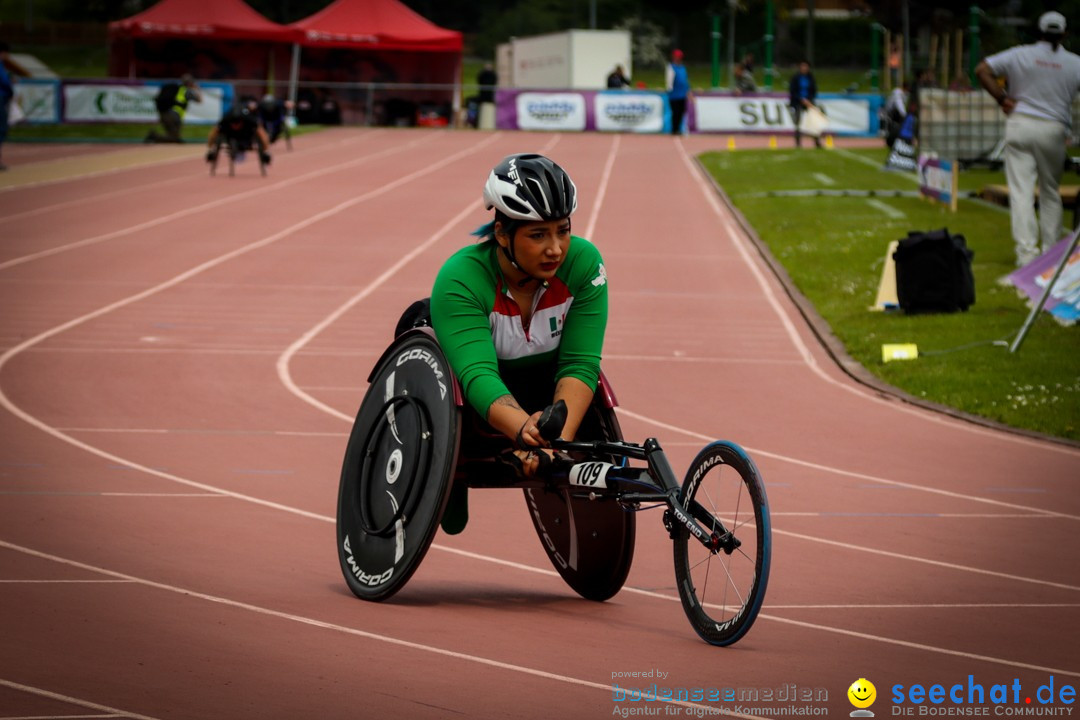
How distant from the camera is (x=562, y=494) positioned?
6512mm

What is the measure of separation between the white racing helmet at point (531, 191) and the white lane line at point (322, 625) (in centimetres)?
151

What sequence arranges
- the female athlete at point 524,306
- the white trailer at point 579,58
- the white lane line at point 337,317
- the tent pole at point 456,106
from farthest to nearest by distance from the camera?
1. the white trailer at point 579,58
2. the tent pole at point 456,106
3. the white lane line at point 337,317
4. the female athlete at point 524,306

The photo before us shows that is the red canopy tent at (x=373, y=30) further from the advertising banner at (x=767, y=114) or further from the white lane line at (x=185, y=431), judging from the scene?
the white lane line at (x=185, y=431)

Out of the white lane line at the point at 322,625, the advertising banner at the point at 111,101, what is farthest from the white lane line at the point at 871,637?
the advertising banner at the point at 111,101

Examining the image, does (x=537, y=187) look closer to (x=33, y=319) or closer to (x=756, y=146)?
(x=33, y=319)

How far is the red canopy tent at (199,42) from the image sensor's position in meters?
50.7

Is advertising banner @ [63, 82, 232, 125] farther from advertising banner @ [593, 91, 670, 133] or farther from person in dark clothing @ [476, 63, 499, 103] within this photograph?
advertising banner @ [593, 91, 670, 133]

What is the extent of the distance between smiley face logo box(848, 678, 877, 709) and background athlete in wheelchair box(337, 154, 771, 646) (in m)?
Result: 0.48

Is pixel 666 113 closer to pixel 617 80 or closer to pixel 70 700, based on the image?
pixel 617 80

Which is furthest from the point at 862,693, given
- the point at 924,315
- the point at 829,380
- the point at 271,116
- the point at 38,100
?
the point at 38,100

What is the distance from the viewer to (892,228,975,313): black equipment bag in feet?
49.6

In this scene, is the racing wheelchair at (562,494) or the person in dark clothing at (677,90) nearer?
the racing wheelchair at (562,494)

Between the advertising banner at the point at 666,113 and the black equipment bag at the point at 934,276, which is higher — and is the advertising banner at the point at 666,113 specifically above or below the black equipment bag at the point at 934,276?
above

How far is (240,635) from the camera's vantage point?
5.62 meters
